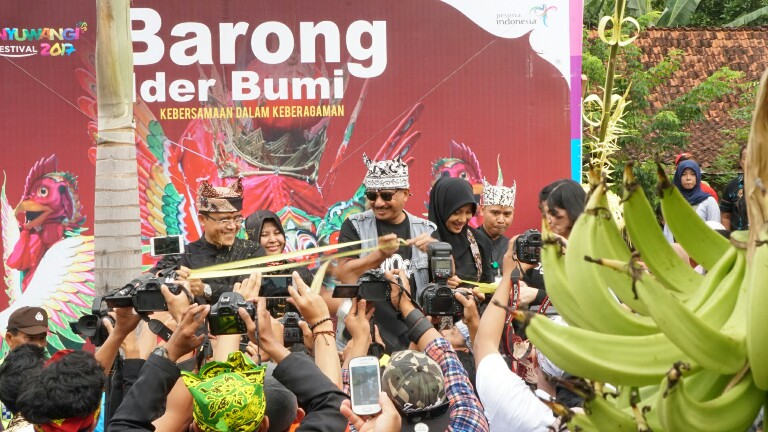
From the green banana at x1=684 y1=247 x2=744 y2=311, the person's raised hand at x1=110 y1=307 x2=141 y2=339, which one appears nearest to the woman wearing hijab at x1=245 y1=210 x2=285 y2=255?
the person's raised hand at x1=110 y1=307 x2=141 y2=339

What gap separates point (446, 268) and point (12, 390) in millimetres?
2050

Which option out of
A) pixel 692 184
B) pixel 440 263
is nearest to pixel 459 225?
pixel 440 263

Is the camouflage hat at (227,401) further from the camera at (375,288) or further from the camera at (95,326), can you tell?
the camera at (95,326)

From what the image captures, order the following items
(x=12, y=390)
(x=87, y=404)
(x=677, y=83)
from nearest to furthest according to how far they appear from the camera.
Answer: (x=87, y=404) < (x=12, y=390) < (x=677, y=83)

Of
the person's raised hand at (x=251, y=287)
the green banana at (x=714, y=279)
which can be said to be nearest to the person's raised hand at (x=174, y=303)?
the person's raised hand at (x=251, y=287)

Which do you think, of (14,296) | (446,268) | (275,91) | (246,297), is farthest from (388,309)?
(14,296)

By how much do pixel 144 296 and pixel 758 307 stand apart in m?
3.35

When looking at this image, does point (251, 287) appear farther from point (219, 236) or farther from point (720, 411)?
point (720, 411)

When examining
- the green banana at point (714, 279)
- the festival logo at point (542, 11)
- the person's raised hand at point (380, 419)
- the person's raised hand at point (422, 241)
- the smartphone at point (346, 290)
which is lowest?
the person's raised hand at point (380, 419)

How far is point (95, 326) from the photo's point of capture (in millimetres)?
5250

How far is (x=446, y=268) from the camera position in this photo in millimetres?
5102

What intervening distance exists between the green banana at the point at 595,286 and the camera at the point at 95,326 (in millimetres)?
3339

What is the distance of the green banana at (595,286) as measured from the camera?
86.7 inches

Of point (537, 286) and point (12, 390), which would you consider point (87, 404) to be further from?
point (537, 286)
